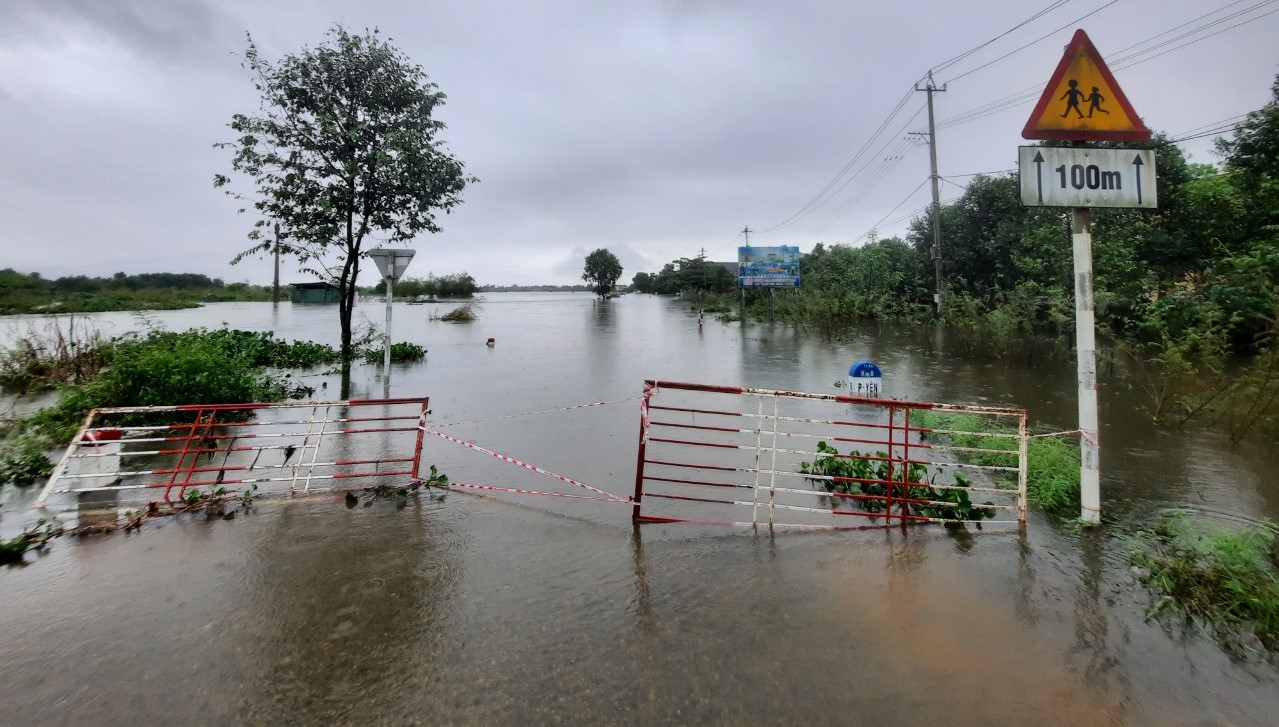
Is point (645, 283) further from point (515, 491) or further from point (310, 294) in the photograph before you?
point (515, 491)

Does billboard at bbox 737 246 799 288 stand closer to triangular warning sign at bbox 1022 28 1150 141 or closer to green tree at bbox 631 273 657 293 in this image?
triangular warning sign at bbox 1022 28 1150 141

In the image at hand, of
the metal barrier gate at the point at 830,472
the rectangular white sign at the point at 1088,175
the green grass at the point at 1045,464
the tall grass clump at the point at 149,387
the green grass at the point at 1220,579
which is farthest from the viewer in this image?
the tall grass clump at the point at 149,387

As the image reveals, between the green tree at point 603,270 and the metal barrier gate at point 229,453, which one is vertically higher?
the green tree at point 603,270

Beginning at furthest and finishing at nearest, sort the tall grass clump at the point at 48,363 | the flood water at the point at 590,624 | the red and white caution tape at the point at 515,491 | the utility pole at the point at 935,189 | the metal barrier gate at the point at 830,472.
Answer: the utility pole at the point at 935,189 → the tall grass clump at the point at 48,363 → the red and white caution tape at the point at 515,491 → the metal barrier gate at the point at 830,472 → the flood water at the point at 590,624

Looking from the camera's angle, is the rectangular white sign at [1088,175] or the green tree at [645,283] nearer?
the rectangular white sign at [1088,175]

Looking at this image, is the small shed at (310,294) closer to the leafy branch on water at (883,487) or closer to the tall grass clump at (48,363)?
the tall grass clump at (48,363)

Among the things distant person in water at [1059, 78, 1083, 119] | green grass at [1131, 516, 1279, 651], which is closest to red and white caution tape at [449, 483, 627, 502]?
green grass at [1131, 516, 1279, 651]

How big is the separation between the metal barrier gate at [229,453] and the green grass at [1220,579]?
5.73 metres

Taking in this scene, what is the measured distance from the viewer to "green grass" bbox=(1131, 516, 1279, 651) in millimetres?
3275

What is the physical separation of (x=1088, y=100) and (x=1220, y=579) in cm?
352

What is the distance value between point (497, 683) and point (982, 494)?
5.00 metres

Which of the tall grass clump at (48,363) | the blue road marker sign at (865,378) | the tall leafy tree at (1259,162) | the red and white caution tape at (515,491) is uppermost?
the tall leafy tree at (1259,162)

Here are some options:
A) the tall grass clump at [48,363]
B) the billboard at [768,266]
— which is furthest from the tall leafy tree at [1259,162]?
the tall grass clump at [48,363]

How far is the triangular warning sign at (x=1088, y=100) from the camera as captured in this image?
14.4 ft
